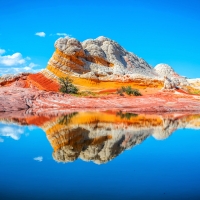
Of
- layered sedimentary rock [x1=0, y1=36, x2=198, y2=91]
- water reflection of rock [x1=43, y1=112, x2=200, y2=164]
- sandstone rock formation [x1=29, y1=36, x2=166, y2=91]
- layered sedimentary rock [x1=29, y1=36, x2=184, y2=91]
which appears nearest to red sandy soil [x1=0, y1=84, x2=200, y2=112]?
layered sedimentary rock [x1=0, y1=36, x2=198, y2=91]

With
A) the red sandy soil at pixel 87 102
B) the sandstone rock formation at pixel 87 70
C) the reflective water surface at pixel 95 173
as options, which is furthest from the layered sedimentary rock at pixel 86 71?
the reflective water surface at pixel 95 173

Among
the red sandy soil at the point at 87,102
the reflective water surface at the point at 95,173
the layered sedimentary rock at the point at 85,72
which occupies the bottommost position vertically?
the reflective water surface at the point at 95,173

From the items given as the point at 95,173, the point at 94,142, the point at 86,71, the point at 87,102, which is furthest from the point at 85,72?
the point at 95,173

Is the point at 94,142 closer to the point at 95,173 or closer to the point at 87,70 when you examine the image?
the point at 95,173

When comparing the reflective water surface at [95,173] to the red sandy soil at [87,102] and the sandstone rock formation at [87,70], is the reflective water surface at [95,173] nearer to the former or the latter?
the red sandy soil at [87,102]

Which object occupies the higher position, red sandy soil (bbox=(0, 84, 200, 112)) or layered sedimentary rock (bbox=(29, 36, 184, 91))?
layered sedimentary rock (bbox=(29, 36, 184, 91))

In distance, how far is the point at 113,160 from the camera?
688 centimetres

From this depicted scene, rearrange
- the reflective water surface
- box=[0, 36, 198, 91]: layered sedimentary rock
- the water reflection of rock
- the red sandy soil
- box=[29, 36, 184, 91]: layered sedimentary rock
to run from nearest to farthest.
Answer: the reflective water surface → the water reflection of rock → the red sandy soil → box=[0, 36, 198, 91]: layered sedimentary rock → box=[29, 36, 184, 91]: layered sedimentary rock

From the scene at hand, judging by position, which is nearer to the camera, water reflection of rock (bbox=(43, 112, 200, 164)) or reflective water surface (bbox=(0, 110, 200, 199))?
reflective water surface (bbox=(0, 110, 200, 199))

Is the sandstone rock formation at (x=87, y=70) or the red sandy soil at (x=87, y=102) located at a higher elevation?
the sandstone rock formation at (x=87, y=70)

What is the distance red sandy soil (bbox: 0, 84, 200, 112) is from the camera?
24.2m

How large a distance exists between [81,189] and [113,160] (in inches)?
77.6

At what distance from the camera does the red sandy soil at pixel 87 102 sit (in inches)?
953

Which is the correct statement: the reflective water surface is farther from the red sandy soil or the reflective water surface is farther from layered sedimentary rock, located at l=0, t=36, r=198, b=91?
layered sedimentary rock, located at l=0, t=36, r=198, b=91
